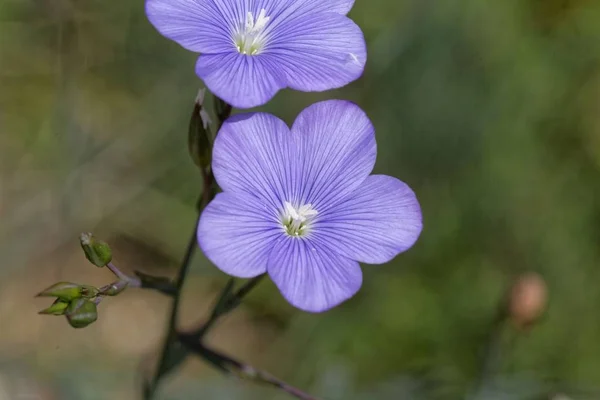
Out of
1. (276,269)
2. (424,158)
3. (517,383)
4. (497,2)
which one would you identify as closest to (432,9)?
(497,2)

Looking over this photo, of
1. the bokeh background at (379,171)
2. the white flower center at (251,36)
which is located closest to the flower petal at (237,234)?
the white flower center at (251,36)

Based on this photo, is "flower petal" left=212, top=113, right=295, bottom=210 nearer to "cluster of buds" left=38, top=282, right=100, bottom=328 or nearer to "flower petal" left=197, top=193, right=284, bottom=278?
"flower petal" left=197, top=193, right=284, bottom=278

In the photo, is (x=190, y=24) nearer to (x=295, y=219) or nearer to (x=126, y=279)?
(x=295, y=219)

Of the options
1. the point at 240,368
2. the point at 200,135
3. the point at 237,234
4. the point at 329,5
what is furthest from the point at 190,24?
the point at 240,368

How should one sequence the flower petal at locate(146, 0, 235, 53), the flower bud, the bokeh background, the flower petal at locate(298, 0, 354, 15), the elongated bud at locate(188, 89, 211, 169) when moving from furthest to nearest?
the bokeh background < the flower bud < the flower petal at locate(298, 0, 354, 15) < the elongated bud at locate(188, 89, 211, 169) < the flower petal at locate(146, 0, 235, 53)

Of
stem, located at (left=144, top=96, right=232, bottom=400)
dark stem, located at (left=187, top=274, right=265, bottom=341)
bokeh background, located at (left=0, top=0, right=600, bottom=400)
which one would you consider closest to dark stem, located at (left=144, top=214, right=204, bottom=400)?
stem, located at (left=144, top=96, right=232, bottom=400)

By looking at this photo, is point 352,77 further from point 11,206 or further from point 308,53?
point 11,206
